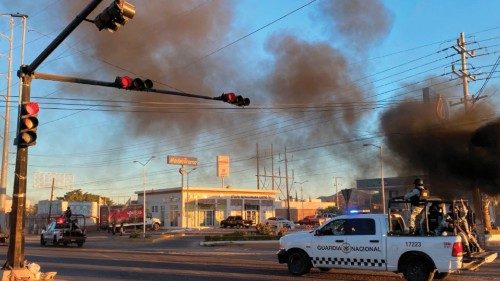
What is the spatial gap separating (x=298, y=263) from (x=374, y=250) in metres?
2.02

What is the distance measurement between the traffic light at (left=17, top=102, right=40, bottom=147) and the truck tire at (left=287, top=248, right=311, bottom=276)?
21.1ft

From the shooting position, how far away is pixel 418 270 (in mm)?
10375

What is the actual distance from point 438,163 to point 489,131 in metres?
2.78

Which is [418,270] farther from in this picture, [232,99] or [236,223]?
[236,223]

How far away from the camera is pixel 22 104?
388 inches

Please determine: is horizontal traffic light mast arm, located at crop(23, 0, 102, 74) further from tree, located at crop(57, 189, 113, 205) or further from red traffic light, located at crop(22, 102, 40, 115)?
tree, located at crop(57, 189, 113, 205)

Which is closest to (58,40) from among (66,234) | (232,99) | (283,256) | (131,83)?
(131,83)

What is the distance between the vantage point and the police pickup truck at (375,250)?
10.1 metres

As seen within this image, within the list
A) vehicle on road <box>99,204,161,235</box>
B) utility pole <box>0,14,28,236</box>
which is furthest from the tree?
utility pole <box>0,14,28,236</box>

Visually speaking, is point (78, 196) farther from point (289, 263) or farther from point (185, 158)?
point (289, 263)

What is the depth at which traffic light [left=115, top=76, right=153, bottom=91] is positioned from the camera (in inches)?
458

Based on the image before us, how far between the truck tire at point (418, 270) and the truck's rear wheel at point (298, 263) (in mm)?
2393

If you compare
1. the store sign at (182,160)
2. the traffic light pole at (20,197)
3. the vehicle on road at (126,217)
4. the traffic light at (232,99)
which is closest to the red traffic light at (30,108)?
the traffic light pole at (20,197)

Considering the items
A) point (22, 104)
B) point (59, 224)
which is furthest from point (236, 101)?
point (59, 224)
